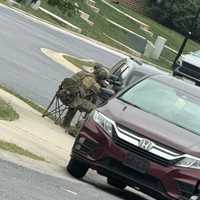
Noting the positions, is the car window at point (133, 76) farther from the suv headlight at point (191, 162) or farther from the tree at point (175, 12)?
the tree at point (175, 12)

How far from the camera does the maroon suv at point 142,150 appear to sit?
10.8m

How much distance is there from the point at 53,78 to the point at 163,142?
14324mm

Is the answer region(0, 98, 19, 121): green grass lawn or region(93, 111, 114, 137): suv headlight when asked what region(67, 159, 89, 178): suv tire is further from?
region(0, 98, 19, 121): green grass lawn

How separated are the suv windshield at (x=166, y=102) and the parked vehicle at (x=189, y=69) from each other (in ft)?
47.3

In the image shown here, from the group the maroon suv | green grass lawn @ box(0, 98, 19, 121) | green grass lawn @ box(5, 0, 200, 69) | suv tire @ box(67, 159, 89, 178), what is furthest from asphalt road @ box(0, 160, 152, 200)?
green grass lawn @ box(5, 0, 200, 69)

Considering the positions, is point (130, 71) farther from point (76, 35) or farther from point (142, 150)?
point (76, 35)

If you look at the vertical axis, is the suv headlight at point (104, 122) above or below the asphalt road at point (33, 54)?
above

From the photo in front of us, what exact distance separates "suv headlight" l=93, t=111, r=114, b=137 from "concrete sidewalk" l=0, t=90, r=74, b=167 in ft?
4.38

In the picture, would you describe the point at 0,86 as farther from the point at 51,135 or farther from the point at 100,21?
the point at 100,21

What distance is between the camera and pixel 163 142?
11.0 meters

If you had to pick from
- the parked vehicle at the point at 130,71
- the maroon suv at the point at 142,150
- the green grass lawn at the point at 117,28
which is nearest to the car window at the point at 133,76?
the parked vehicle at the point at 130,71

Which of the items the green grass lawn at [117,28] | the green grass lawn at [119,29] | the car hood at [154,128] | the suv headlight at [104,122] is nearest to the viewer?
the car hood at [154,128]

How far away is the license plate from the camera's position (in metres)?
10.8

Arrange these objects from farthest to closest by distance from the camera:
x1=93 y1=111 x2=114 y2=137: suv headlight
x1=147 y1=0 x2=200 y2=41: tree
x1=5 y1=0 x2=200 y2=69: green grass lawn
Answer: x1=147 y1=0 x2=200 y2=41: tree < x1=5 y1=0 x2=200 y2=69: green grass lawn < x1=93 y1=111 x2=114 y2=137: suv headlight
